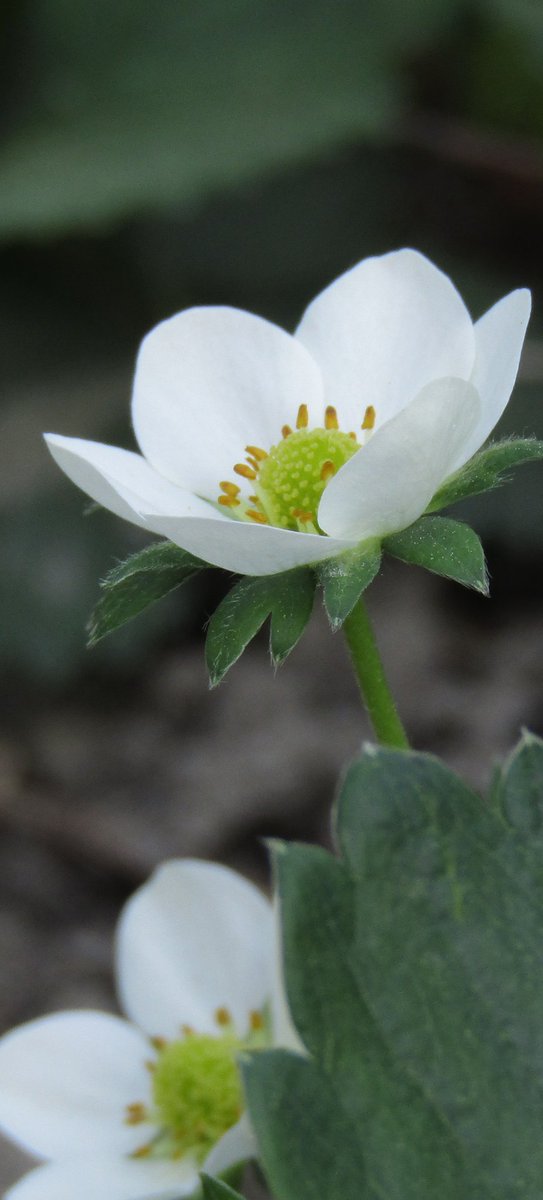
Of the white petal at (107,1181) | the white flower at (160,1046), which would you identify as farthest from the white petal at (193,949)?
the white petal at (107,1181)

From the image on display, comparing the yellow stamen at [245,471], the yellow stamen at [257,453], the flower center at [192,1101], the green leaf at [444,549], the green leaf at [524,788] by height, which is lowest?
the flower center at [192,1101]

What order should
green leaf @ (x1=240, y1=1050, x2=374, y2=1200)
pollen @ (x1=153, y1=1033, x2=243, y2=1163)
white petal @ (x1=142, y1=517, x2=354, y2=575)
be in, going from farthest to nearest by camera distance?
pollen @ (x1=153, y1=1033, x2=243, y2=1163) → white petal @ (x1=142, y1=517, x2=354, y2=575) → green leaf @ (x1=240, y1=1050, x2=374, y2=1200)

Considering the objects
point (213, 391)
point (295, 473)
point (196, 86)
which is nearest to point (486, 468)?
point (295, 473)

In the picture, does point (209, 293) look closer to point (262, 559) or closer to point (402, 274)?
point (402, 274)

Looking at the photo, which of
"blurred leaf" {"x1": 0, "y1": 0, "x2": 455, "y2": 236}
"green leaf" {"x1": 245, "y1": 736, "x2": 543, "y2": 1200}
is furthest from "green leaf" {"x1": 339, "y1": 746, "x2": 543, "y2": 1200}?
"blurred leaf" {"x1": 0, "y1": 0, "x2": 455, "y2": 236}

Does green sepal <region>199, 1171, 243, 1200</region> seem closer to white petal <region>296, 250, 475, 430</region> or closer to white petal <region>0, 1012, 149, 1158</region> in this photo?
white petal <region>0, 1012, 149, 1158</region>

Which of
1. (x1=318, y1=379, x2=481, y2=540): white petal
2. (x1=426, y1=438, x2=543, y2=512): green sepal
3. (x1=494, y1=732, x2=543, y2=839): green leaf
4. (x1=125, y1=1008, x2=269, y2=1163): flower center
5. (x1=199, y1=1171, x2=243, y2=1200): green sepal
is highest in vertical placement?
(x1=318, y1=379, x2=481, y2=540): white petal

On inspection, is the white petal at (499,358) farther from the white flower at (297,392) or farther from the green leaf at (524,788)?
the green leaf at (524,788)
